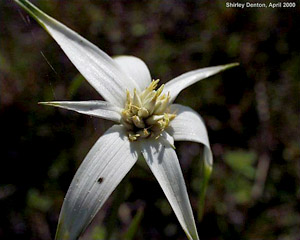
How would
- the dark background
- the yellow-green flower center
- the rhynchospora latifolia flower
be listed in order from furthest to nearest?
the dark background
the yellow-green flower center
the rhynchospora latifolia flower

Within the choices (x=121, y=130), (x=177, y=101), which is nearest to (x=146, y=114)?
(x=121, y=130)

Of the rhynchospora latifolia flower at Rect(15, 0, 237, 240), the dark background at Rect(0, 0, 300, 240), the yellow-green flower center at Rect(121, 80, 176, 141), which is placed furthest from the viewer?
the dark background at Rect(0, 0, 300, 240)

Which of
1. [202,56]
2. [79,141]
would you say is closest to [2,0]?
[79,141]

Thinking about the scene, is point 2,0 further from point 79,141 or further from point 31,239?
point 31,239

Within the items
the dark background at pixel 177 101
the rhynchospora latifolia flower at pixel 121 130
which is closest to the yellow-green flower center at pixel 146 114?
the rhynchospora latifolia flower at pixel 121 130

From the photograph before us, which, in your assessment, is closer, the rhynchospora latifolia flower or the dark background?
the rhynchospora latifolia flower

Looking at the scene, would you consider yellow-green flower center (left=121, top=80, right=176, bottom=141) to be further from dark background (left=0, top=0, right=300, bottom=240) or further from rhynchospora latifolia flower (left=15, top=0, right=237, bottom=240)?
dark background (left=0, top=0, right=300, bottom=240)

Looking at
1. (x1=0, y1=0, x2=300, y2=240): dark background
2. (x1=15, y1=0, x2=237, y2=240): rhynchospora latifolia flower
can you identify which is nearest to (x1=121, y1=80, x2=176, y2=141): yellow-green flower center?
(x1=15, y1=0, x2=237, y2=240): rhynchospora latifolia flower
